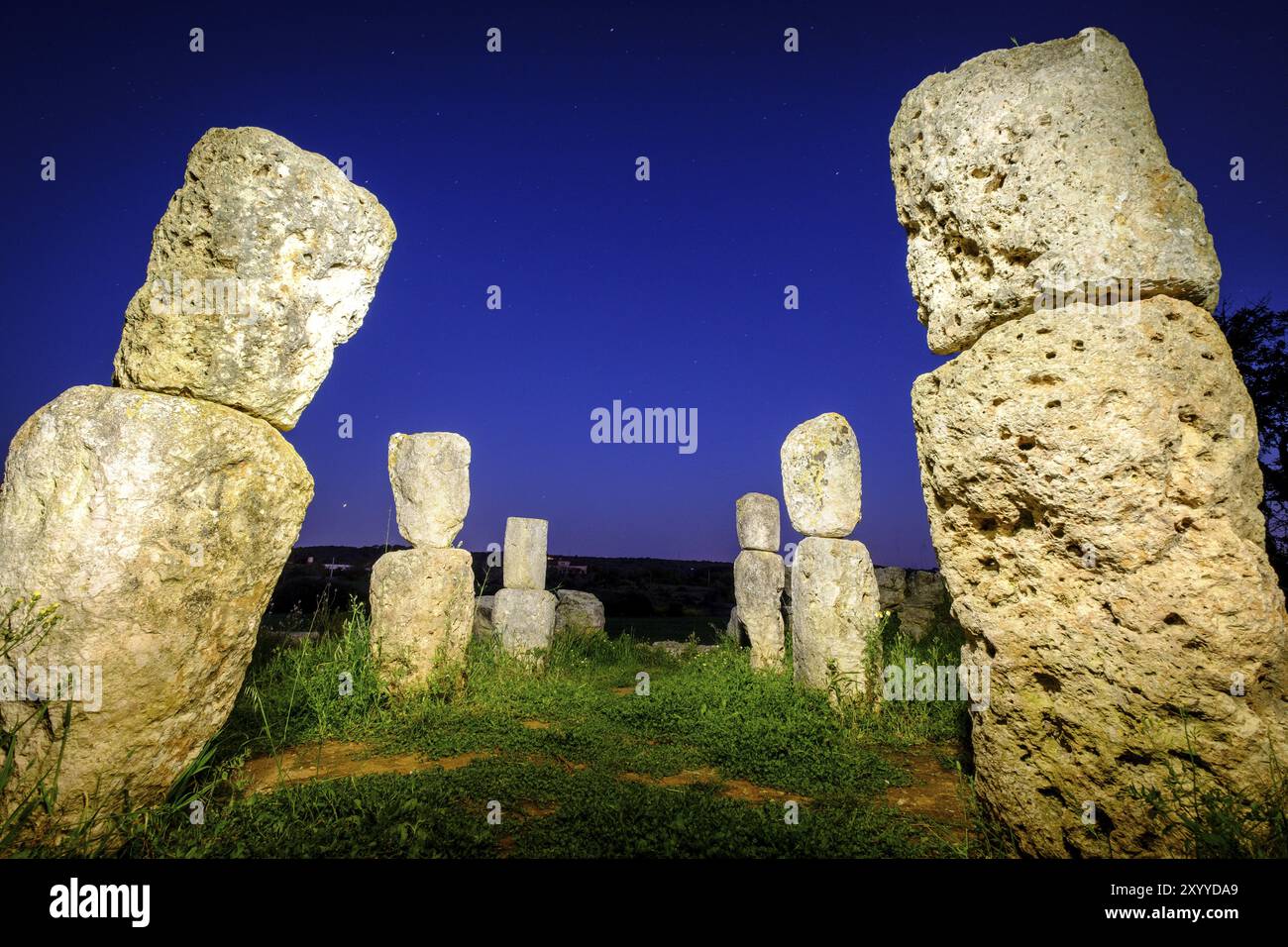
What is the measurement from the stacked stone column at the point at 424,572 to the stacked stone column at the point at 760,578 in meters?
3.96

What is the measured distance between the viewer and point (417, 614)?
5.99 metres

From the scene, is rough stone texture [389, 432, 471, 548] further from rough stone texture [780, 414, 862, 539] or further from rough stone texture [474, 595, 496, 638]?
rough stone texture [780, 414, 862, 539]

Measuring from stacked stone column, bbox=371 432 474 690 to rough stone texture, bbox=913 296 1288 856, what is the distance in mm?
4751

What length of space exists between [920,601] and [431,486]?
7.89 metres

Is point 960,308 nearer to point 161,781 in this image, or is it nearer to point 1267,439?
point 161,781

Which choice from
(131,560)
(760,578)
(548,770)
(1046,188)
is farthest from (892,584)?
(131,560)

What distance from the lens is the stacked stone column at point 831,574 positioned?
20.4 ft

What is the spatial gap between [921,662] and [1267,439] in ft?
25.4

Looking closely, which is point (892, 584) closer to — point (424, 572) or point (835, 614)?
point (835, 614)

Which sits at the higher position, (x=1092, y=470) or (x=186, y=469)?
(x=186, y=469)

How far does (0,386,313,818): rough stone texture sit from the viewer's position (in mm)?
2490

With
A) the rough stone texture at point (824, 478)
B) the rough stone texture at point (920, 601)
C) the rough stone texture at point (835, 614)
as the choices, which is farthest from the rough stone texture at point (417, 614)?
the rough stone texture at point (920, 601)

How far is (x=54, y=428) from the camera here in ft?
8.39

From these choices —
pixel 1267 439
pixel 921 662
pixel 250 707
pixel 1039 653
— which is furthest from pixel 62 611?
pixel 1267 439
